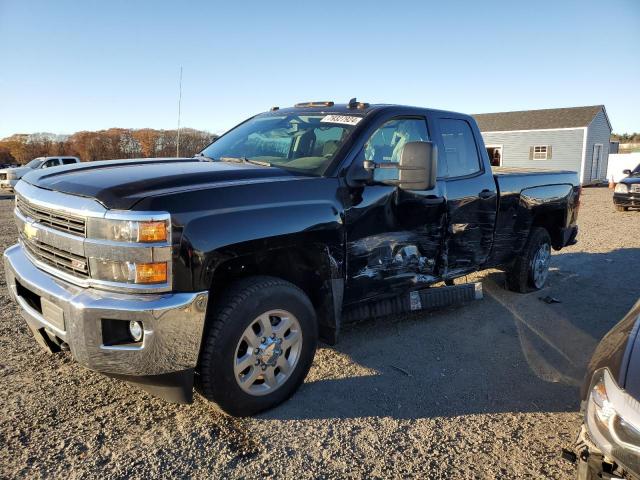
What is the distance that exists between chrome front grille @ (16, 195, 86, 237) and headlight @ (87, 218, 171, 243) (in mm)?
182

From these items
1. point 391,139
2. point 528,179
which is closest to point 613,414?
point 391,139

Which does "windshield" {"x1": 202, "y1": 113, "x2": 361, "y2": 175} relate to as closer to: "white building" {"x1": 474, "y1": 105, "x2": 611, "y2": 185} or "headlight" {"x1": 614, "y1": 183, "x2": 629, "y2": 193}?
"headlight" {"x1": 614, "y1": 183, "x2": 629, "y2": 193}

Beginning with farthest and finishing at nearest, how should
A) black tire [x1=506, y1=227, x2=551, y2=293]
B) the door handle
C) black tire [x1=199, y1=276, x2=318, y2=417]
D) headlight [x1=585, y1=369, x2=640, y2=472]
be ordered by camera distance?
1. black tire [x1=506, y1=227, x2=551, y2=293]
2. the door handle
3. black tire [x1=199, y1=276, x2=318, y2=417]
4. headlight [x1=585, y1=369, x2=640, y2=472]

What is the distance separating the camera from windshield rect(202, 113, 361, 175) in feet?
12.2

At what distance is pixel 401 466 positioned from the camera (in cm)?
272

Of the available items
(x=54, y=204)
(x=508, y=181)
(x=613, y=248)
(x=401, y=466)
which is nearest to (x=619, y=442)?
(x=401, y=466)

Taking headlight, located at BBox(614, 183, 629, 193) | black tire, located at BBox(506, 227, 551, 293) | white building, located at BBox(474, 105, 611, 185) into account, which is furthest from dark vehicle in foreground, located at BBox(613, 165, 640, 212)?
white building, located at BBox(474, 105, 611, 185)

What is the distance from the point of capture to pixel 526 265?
19.5 ft

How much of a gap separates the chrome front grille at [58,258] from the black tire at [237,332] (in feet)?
2.51

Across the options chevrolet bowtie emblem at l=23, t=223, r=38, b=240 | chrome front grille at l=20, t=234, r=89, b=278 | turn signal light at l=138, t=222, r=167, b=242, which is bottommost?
chrome front grille at l=20, t=234, r=89, b=278

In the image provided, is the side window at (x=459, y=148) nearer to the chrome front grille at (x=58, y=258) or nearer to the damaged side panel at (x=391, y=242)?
the damaged side panel at (x=391, y=242)

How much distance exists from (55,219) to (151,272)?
81 centimetres

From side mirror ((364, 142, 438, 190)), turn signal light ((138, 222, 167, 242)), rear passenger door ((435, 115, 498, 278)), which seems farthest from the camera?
rear passenger door ((435, 115, 498, 278))

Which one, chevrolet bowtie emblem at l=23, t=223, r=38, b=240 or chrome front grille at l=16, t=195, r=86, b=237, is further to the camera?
chevrolet bowtie emblem at l=23, t=223, r=38, b=240
